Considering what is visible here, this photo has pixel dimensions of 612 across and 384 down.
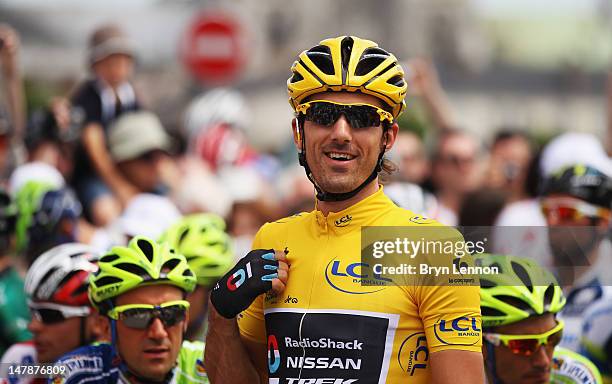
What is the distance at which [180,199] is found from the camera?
1249 centimetres

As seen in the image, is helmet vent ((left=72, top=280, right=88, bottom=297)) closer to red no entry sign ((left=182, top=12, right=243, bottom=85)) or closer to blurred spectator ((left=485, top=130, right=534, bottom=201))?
blurred spectator ((left=485, top=130, right=534, bottom=201))

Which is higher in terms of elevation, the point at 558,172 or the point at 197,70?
the point at 197,70

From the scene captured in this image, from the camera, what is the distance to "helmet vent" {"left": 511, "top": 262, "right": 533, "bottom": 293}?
6.29 meters

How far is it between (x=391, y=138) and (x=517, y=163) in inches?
360

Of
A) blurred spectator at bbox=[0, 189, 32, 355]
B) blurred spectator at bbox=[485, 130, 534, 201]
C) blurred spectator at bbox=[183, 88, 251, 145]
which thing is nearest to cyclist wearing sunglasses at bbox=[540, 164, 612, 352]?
blurred spectator at bbox=[0, 189, 32, 355]

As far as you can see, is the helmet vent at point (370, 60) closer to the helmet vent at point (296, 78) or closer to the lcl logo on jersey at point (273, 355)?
the helmet vent at point (296, 78)

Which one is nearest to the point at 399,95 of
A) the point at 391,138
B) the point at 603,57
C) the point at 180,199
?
the point at 391,138

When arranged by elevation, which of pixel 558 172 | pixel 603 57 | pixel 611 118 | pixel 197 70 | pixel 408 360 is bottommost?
pixel 408 360

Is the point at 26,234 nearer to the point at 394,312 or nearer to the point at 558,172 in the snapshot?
the point at 558,172

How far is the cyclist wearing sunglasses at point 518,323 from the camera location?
6.21 meters

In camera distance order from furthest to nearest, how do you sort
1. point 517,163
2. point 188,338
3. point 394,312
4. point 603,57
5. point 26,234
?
point 603,57 → point 517,163 → point 26,234 → point 188,338 → point 394,312

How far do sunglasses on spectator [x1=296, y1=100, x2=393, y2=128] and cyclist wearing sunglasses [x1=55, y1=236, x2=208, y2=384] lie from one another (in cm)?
167

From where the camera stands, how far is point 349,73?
5.17 m

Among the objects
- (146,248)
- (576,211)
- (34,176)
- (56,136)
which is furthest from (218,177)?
(146,248)
